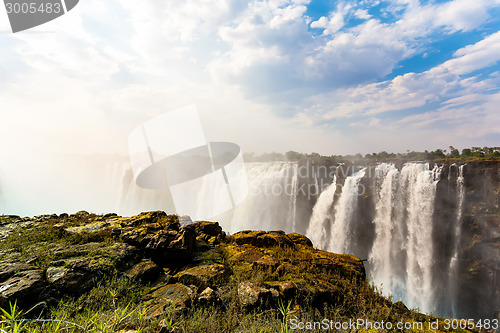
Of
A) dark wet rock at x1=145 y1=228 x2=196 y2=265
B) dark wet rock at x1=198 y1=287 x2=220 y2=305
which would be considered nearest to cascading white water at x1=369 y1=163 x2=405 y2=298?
dark wet rock at x1=145 y1=228 x2=196 y2=265

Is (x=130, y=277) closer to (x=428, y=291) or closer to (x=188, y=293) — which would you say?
(x=188, y=293)

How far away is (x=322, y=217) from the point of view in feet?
94.5

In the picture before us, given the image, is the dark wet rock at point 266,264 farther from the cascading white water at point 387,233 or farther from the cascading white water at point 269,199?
the cascading white water at point 269,199

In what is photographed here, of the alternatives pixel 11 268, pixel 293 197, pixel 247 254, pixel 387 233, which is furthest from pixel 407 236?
pixel 11 268

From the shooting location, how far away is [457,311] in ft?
68.3

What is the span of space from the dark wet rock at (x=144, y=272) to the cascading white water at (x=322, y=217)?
26.8 metres

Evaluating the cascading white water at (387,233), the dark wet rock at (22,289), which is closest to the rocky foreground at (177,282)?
the dark wet rock at (22,289)

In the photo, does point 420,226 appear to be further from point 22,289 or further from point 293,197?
point 22,289

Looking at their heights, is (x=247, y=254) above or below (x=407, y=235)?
above

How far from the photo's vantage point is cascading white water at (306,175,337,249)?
28.0m

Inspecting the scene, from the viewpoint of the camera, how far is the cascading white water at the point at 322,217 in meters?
28.0

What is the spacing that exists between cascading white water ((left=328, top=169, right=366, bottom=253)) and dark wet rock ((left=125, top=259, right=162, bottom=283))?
88.6ft

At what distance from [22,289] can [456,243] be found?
111 feet

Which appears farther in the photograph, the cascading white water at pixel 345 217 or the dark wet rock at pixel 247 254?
the cascading white water at pixel 345 217
